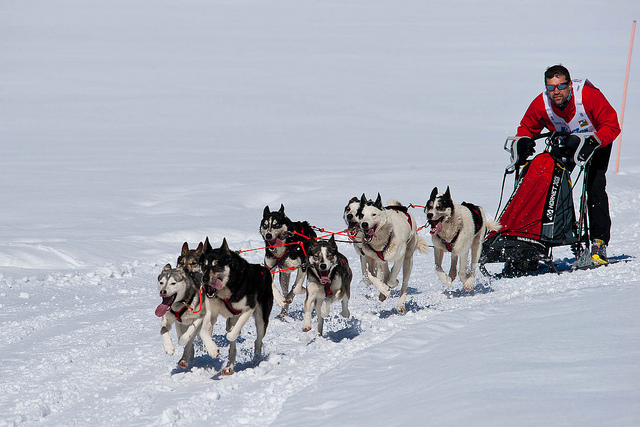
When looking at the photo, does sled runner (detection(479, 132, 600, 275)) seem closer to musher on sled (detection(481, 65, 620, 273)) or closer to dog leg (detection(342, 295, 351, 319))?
musher on sled (detection(481, 65, 620, 273))

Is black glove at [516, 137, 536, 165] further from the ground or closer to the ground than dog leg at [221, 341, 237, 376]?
further from the ground

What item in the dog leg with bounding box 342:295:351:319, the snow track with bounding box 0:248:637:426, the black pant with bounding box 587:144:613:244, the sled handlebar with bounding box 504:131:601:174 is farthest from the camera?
the black pant with bounding box 587:144:613:244

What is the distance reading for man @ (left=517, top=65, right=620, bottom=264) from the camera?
6.02 metres

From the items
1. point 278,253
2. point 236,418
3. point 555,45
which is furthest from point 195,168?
point 555,45

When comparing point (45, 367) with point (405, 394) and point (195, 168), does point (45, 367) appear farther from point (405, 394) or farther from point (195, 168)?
point (195, 168)

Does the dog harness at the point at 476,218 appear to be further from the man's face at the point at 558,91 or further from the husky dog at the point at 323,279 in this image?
the husky dog at the point at 323,279

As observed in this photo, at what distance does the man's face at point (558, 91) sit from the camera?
6004 millimetres

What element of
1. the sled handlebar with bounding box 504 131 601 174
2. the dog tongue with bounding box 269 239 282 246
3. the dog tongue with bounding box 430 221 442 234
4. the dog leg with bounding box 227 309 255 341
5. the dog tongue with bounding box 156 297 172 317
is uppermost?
the sled handlebar with bounding box 504 131 601 174

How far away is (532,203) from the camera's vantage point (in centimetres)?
604

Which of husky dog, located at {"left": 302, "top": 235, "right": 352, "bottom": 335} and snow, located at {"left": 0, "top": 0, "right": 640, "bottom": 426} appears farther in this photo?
husky dog, located at {"left": 302, "top": 235, "right": 352, "bottom": 335}

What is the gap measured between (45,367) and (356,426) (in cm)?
217

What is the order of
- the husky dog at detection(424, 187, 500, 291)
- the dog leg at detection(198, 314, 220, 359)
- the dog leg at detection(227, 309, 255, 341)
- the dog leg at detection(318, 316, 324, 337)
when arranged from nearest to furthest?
the dog leg at detection(198, 314, 220, 359) → the dog leg at detection(227, 309, 255, 341) → the dog leg at detection(318, 316, 324, 337) → the husky dog at detection(424, 187, 500, 291)

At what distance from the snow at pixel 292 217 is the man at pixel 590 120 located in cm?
43

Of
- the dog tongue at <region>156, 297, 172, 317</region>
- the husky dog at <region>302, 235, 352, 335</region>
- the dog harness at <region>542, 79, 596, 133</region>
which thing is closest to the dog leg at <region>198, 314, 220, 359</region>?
the dog tongue at <region>156, 297, 172, 317</region>
